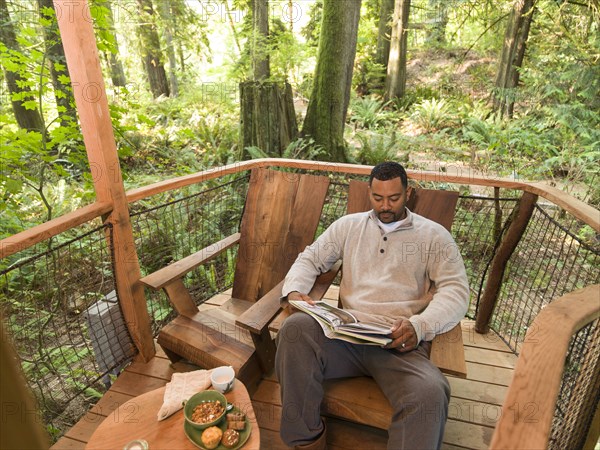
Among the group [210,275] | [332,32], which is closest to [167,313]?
[210,275]

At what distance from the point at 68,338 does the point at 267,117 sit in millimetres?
3071

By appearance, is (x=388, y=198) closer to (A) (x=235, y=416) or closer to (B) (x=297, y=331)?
(B) (x=297, y=331)

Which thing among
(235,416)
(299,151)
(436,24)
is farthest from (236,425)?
(436,24)

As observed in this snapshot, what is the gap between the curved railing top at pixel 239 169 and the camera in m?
1.70

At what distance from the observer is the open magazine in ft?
5.58

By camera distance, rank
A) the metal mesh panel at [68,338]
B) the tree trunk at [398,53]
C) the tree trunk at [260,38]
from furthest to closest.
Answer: the tree trunk at [398,53] → the tree trunk at [260,38] → the metal mesh panel at [68,338]

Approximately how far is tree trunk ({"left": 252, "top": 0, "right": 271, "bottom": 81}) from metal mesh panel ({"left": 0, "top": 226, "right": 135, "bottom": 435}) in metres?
5.99

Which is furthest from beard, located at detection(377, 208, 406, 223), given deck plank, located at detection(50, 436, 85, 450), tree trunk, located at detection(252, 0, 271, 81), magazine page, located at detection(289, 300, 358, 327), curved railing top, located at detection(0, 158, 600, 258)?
tree trunk, located at detection(252, 0, 271, 81)

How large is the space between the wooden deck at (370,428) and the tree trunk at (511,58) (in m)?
6.74

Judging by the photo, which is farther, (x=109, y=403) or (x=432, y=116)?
(x=432, y=116)

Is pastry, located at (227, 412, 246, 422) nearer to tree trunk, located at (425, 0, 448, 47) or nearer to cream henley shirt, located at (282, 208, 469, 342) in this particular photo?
cream henley shirt, located at (282, 208, 469, 342)

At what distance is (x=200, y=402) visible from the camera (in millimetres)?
1596

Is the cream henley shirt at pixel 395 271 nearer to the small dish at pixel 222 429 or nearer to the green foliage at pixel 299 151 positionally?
the small dish at pixel 222 429

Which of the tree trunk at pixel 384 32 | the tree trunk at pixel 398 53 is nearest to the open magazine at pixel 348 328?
the tree trunk at pixel 398 53
